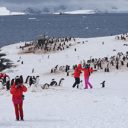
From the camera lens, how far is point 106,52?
48.0 metres

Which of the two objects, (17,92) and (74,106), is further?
(74,106)

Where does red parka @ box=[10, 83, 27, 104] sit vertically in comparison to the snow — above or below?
above

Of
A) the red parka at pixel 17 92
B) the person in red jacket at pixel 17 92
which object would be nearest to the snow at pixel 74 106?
the person in red jacket at pixel 17 92

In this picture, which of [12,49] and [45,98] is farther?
[12,49]

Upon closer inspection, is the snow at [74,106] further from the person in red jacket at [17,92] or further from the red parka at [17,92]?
→ the red parka at [17,92]

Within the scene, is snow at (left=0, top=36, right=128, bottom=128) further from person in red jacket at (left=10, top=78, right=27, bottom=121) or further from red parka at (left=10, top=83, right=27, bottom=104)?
red parka at (left=10, top=83, right=27, bottom=104)

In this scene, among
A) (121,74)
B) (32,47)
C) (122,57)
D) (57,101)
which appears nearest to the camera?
(57,101)

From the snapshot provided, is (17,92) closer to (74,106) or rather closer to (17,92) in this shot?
(17,92)

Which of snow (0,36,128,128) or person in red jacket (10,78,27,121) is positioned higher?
person in red jacket (10,78,27,121)

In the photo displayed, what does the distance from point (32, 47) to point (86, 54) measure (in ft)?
37.1

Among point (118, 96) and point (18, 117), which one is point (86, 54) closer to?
point (118, 96)

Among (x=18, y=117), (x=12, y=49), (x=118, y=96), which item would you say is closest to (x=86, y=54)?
(x=12, y=49)

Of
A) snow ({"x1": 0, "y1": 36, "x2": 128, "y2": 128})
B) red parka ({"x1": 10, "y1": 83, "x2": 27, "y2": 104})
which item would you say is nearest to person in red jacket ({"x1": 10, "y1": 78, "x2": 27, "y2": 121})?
red parka ({"x1": 10, "y1": 83, "x2": 27, "y2": 104})

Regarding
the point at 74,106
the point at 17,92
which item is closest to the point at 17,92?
the point at 17,92
